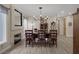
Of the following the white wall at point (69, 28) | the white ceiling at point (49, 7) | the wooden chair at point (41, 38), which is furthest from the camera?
the white wall at point (69, 28)

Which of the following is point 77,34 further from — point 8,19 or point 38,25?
point 38,25

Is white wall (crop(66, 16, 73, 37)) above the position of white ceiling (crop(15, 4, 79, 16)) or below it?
below

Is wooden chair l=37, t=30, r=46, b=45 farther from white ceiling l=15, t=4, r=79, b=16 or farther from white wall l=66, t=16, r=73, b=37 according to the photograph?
white wall l=66, t=16, r=73, b=37

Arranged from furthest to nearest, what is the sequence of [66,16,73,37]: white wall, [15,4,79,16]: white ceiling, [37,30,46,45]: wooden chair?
1. [66,16,73,37]: white wall
2. [37,30,46,45]: wooden chair
3. [15,4,79,16]: white ceiling

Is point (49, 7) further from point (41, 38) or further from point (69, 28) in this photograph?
point (69, 28)

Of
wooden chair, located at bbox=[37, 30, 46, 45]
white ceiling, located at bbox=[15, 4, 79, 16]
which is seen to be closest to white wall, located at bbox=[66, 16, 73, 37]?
white ceiling, located at bbox=[15, 4, 79, 16]

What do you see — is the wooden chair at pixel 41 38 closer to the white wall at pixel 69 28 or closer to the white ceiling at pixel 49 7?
the white ceiling at pixel 49 7

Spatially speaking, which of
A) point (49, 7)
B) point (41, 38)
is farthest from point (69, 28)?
point (41, 38)

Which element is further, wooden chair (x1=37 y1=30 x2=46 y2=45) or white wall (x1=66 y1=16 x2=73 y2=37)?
white wall (x1=66 y1=16 x2=73 y2=37)

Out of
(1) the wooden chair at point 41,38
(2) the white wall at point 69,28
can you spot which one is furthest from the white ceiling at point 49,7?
(2) the white wall at point 69,28

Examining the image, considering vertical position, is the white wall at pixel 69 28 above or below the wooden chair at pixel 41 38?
above
